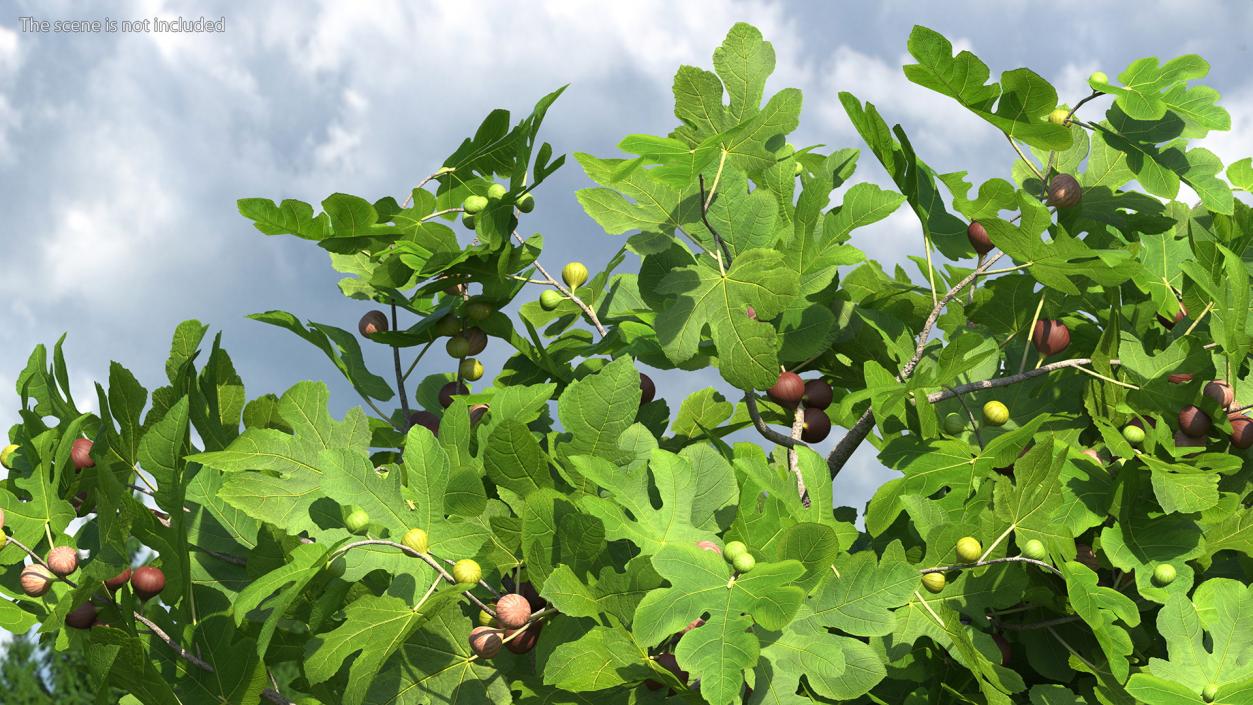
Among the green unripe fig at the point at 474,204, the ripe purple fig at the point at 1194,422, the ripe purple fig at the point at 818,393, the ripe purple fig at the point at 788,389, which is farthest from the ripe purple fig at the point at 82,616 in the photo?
the ripe purple fig at the point at 1194,422

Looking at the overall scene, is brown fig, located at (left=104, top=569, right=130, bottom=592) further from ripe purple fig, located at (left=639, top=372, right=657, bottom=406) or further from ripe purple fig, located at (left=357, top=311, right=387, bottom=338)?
ripe purple fig, located at (left=639, top=372, right=657, bottom=406)

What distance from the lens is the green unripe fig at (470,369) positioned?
3.00 meters

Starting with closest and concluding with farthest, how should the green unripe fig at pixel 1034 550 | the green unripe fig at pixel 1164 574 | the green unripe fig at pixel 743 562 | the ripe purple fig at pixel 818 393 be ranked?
the green unripe fig at pixel 743 562 → the green unripe fig at pixel 1034 550 → the green unripe fig at pixel 1164 574 → the ripe purple fig at pixel 818 393

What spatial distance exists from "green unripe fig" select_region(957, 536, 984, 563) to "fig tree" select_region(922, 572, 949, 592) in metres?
0.06

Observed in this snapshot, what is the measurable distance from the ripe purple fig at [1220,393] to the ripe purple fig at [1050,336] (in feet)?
1.07

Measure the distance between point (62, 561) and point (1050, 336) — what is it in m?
2.18

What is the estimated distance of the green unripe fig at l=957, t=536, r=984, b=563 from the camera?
2232 mm

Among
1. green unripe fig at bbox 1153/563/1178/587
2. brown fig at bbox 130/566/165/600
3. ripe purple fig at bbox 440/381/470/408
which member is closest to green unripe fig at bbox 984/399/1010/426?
green unripe fig at bbox 1153/563/1178/587

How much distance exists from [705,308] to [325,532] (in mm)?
839

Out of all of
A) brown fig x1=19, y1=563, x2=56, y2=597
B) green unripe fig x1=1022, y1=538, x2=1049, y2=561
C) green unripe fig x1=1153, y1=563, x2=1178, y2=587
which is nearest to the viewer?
green unripe fig x1=1022, y1=538, x2=1049, y2=561

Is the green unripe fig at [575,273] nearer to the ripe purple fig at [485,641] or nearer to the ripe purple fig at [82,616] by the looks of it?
the ripe purple fig at [485,641]

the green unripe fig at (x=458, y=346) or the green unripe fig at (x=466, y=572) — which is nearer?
the green unripe fig at (x=466, y=572)

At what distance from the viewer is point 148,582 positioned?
2375 mm

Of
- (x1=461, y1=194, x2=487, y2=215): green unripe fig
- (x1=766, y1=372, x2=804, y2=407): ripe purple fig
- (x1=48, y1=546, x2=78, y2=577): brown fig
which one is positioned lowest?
(x1=48, y1=546, x2=78, y2=577): brown fig
